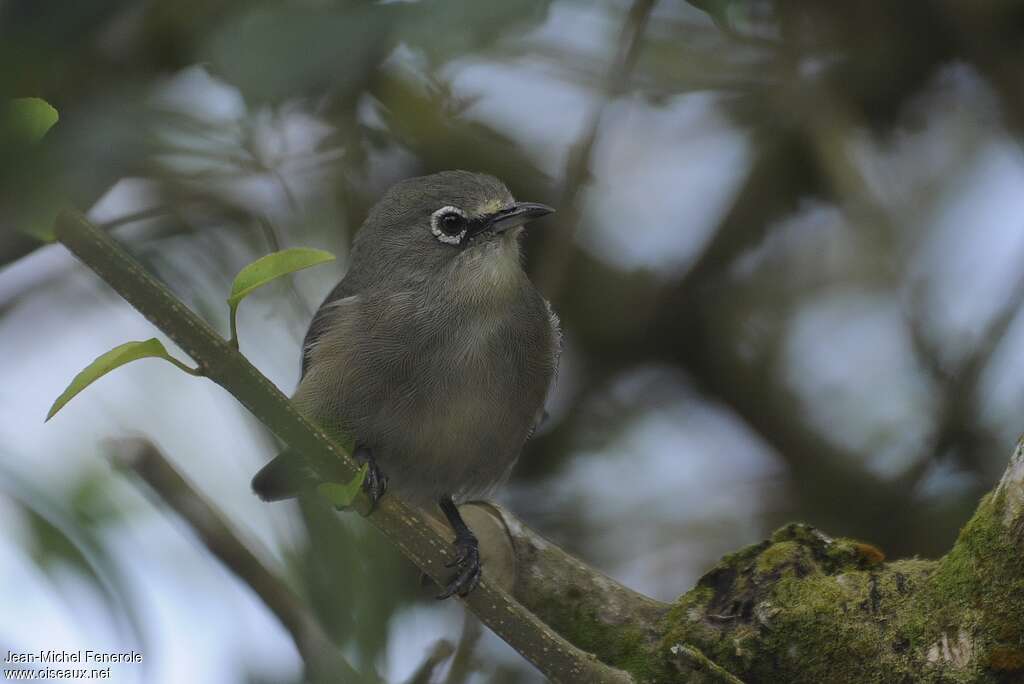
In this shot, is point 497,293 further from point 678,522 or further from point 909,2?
point 909,2

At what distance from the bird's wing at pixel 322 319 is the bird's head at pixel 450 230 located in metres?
0.13

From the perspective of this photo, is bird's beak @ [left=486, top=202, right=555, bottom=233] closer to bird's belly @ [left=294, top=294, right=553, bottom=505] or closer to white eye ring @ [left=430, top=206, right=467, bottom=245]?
white eye ring @ [left=430, top=206, right=467, bottom=245]

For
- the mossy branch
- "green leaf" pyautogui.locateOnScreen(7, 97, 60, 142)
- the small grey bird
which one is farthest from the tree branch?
"green leaf" pyautogui.locateOnScreen(7, 97, 60, 142)

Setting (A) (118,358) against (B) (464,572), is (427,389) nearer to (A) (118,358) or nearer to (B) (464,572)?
(B) (464,572)

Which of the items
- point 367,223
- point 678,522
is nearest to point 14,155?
point 367,223

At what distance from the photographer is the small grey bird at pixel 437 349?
4.52 m

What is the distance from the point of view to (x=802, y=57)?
240 inches

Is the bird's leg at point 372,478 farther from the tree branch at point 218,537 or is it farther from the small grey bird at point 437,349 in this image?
the tree branch at point 218,537

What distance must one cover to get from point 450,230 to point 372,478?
1.35m

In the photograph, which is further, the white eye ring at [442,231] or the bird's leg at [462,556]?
the white eye ring at [442,231]

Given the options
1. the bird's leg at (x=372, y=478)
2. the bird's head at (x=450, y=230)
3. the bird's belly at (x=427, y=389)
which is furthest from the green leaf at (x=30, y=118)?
the bird's head at (x=450, y=230)

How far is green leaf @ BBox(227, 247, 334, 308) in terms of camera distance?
8.79 ft

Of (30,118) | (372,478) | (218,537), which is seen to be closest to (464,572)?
(372,478)

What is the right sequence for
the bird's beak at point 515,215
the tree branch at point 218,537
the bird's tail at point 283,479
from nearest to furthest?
the tree branch at point 218,537 → the bird's tail at point 283,479 → the bird's beak at point 515,215
